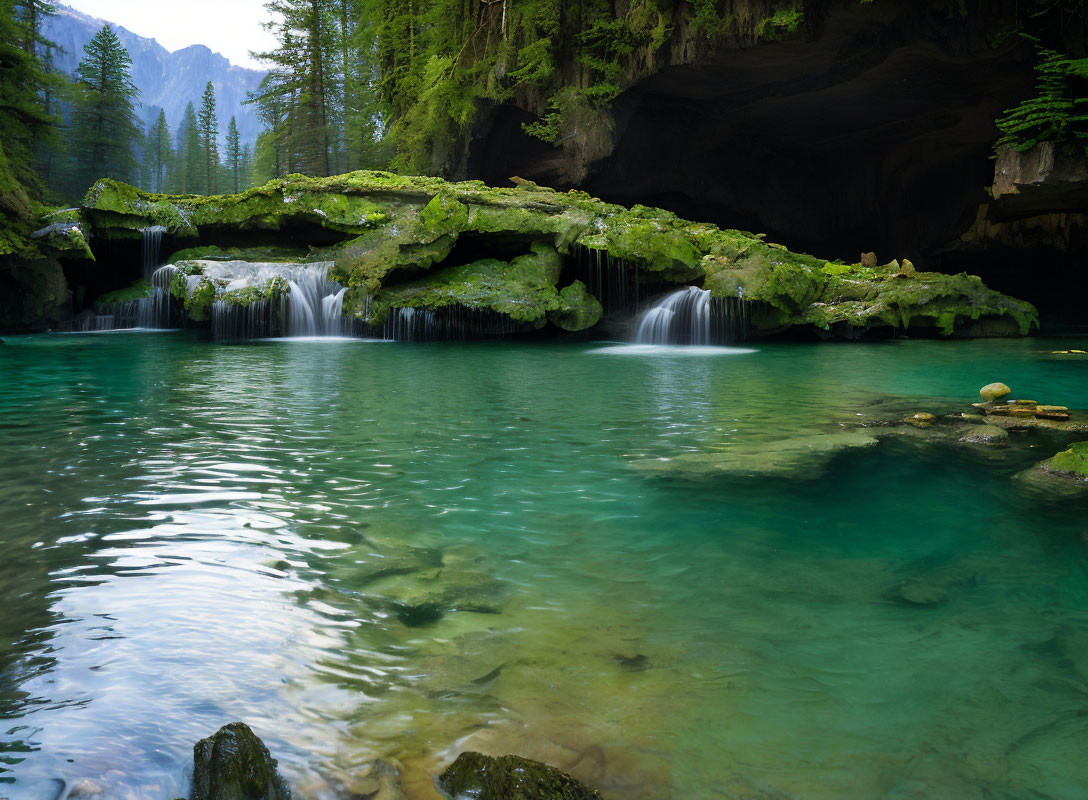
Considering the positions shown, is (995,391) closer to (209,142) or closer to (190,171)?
(190,171)

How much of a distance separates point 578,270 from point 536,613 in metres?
15.8

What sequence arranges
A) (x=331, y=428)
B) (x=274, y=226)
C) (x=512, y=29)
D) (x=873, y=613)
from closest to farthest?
(x=873, y=613)
(x=331, y=428)
(x=274, y=226)
(x=512, y=29)

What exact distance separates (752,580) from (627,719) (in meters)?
1.45

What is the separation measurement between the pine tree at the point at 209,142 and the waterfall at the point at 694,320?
54.3 m

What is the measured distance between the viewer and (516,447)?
21.2 feet

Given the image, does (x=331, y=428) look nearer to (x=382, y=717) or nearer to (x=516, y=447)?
(x=516, y=447)

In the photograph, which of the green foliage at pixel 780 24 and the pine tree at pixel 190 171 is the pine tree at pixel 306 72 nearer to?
the pine tree at pixel 190 171

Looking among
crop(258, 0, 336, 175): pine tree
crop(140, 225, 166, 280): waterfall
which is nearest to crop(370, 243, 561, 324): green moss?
crop(140, 225, 166, 280): waterfall

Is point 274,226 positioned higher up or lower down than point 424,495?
higher up

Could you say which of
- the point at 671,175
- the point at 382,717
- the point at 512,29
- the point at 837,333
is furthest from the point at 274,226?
the point at 382,717

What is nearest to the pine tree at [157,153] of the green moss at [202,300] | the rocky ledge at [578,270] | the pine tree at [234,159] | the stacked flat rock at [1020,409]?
the pine tree at [234,159]

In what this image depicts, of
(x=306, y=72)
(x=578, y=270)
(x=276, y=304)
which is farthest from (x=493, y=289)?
(x=306, y=72)

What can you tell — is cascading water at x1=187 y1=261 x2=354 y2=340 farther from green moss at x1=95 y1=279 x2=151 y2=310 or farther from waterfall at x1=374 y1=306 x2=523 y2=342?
green moss at x1=95 y1=279 x2=151 y2=310

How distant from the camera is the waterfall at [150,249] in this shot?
21328 mm
